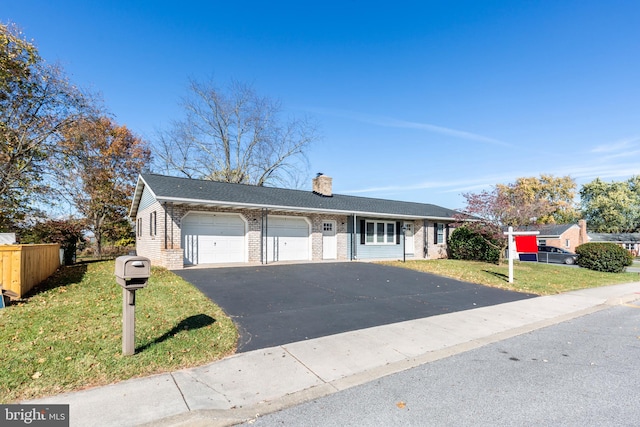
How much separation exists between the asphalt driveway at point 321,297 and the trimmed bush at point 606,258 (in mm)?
11294

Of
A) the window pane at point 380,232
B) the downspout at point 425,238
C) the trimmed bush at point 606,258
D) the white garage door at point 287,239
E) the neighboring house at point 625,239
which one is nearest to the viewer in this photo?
the white garage door at point 287,239

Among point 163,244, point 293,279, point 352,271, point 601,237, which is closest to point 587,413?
point 293,279

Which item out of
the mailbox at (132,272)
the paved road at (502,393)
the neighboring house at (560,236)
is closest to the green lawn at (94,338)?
the mailbox at (132,272)

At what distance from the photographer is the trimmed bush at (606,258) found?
55.8ft

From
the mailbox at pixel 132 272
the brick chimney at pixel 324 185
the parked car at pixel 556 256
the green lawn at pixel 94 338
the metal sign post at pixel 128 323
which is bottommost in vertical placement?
the parked car at pixel 556 256

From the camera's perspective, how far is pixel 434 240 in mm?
21188

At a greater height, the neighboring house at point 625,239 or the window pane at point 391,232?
the window pane at point 391,232

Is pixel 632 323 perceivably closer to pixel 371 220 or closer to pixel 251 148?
pixel 371 220

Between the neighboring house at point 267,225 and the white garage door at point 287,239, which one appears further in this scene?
the white garage door at point 287,239

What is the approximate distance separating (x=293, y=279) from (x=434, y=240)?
13148mm

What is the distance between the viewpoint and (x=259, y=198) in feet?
50.6

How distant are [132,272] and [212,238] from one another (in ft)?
32.7

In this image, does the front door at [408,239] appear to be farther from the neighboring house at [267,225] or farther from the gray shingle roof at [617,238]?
the gray shingle roof at [617,238]

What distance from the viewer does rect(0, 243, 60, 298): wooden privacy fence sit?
6.73m
